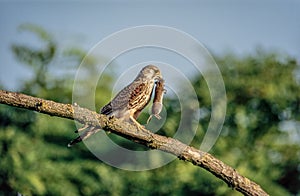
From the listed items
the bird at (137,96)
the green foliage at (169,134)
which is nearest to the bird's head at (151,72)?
the bird at (137,96)

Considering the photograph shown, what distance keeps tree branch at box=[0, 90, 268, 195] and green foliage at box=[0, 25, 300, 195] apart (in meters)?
6.38

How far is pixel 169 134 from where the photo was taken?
10.9m

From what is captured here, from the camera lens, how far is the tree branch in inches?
154

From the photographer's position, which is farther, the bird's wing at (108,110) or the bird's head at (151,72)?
the bird's wing at (108,110)

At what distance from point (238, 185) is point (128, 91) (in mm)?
990

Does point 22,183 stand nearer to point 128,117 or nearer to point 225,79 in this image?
point 225,79

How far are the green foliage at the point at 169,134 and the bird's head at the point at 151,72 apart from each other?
6281 millimetres

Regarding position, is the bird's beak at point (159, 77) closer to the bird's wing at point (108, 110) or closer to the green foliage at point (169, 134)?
the bird's wing at point (108, 110)

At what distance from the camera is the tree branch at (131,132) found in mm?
3914

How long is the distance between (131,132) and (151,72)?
21.9 inches

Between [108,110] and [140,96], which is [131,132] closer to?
[140,96]

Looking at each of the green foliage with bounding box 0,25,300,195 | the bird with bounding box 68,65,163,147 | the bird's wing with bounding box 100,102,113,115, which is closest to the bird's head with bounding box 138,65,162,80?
the bird with bounding box 68,65,163,147

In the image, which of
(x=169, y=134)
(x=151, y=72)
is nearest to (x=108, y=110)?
(x=151, y=72)

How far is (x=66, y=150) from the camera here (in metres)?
12.0
